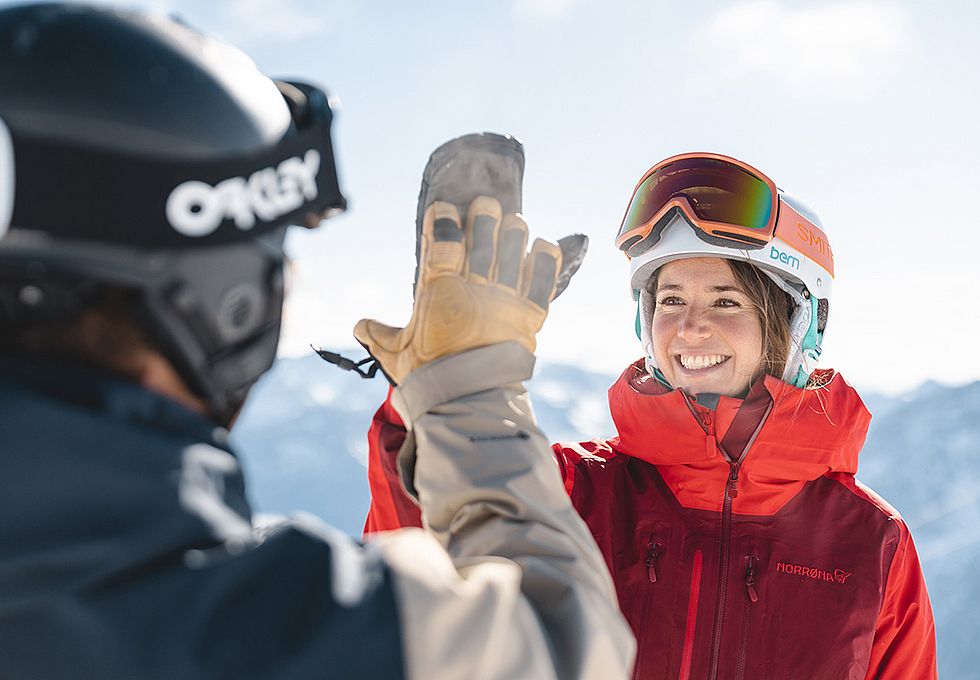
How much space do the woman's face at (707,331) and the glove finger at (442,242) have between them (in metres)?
1.58

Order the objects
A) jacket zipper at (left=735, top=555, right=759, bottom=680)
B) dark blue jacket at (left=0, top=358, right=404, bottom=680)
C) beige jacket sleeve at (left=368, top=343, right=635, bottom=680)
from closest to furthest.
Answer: dark blue jacket at (left=0, top=358, right=404, bottom=680) < beige jacket sleeve at (left=368, top=343, right=635, bottom=680) < jacket zipper at (left=735, top=555, right=759, bottom=680)

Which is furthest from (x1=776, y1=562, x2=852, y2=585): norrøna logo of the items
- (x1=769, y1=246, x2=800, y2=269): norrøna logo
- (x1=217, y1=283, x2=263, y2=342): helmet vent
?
(x1=217, y1=283, x2=263, y2=342): helmet vent

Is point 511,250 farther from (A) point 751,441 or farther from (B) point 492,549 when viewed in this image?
(A) point 751,441

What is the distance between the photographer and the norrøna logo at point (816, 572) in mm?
2467

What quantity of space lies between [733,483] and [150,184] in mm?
2114

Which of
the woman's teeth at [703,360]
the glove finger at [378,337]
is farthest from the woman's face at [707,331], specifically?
the glove finger at [378,337]

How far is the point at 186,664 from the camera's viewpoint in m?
0.92

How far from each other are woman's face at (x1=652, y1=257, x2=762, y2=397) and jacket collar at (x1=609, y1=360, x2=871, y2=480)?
0.13 meters

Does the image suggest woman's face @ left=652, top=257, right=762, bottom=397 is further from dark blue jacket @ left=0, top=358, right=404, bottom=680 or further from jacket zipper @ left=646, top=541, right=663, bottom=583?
dark blue jacket @ left=0, top=358, right=404, bottom=680

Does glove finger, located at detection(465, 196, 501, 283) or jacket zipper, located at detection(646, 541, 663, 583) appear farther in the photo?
jacket zipper, located at detection(646, 541, 663, 583)

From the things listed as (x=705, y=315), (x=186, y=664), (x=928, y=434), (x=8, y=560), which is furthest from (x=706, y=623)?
(x=928, y=434)

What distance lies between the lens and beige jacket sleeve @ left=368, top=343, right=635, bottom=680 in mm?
1043

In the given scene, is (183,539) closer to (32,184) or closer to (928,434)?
(32,184)

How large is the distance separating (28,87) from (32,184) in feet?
0.45
